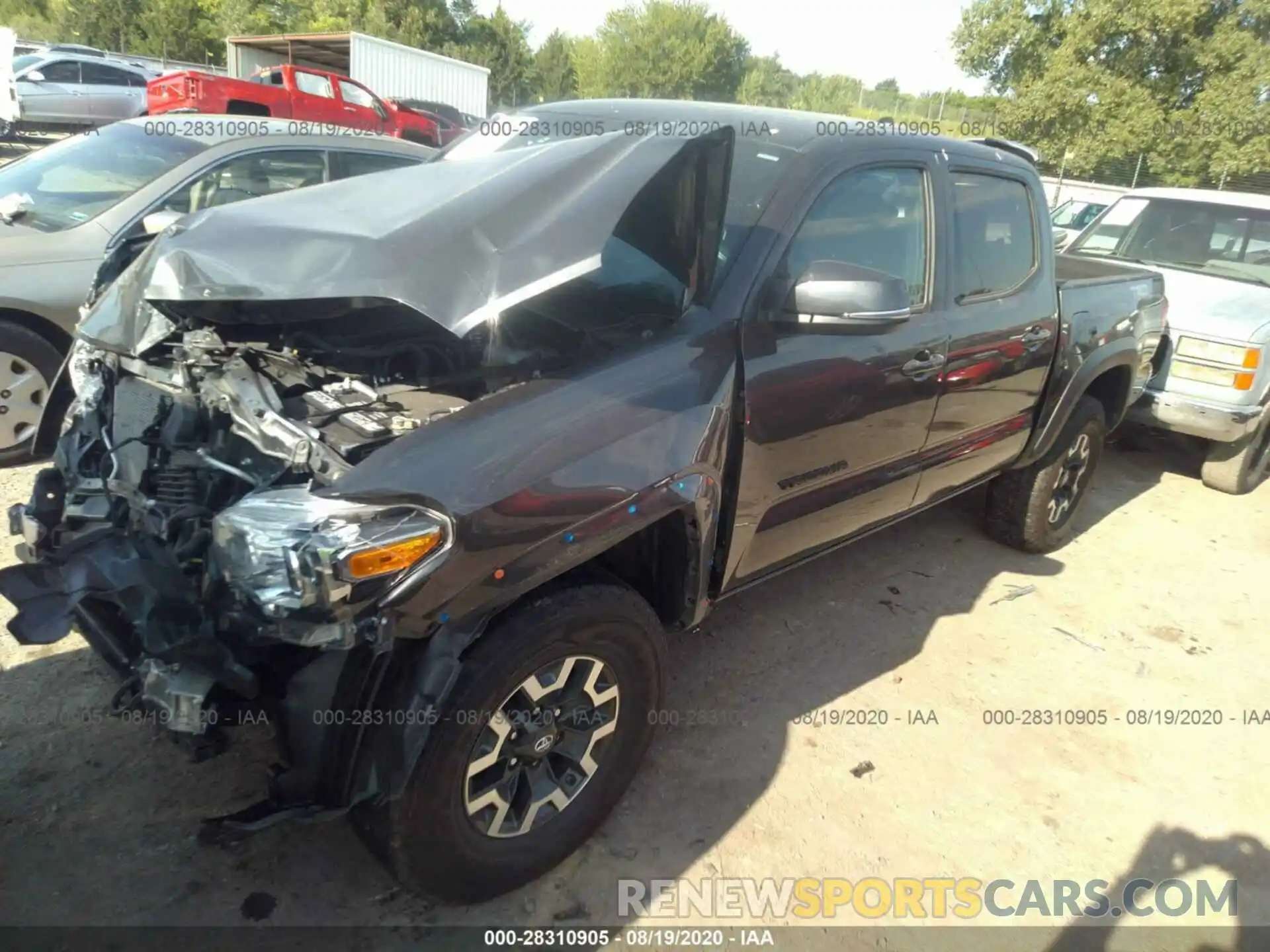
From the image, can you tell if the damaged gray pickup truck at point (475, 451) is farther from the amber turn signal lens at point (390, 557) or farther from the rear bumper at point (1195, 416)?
the rear bumper at point (1195, 416)

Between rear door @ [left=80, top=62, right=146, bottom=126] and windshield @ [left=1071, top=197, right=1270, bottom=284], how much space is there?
18435 mm

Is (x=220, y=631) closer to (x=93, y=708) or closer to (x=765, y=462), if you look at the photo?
(x=93, y=708)

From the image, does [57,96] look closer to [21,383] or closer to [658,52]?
[21,383]

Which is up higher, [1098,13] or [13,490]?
[1098,13]

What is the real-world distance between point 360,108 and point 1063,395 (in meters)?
A: 16.3

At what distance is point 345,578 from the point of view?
5.89 ft

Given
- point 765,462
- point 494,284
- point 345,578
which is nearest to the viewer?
point 345,578

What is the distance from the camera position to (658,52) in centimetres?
4769

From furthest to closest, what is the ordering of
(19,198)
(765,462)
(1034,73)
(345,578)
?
(1034,73) < (19,198) < (765,462) < (345,578)

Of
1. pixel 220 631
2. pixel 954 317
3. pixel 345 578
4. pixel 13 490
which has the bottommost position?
pixel 13 490

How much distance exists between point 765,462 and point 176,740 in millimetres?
1733

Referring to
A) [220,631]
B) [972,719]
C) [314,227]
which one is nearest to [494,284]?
[314,227]

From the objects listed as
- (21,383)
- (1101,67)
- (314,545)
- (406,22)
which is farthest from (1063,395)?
(406,22)

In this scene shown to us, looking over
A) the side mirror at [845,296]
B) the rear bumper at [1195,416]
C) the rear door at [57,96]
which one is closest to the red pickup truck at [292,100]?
the rear door at [57,96]
